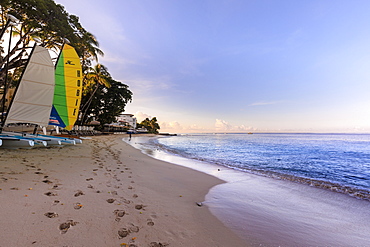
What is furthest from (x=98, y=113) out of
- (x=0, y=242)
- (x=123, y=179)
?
(x=0, y=242)

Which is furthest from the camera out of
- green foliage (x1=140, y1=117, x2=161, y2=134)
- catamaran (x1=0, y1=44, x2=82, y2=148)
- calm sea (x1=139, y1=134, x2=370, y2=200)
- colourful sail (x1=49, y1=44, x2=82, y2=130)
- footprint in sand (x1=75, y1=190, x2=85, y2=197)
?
green foliage (x1=140, y1=117, x2=161, y2=134)

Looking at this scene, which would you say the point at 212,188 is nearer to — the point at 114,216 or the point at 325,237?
the point at 325,237

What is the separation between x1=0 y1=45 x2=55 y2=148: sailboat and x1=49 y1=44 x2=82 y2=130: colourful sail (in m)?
2.62

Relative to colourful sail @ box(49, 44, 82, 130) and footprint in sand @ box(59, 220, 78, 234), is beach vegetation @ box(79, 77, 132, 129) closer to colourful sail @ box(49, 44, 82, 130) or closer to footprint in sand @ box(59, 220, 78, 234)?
colourful sail @ box(49, 44, 82, 130)

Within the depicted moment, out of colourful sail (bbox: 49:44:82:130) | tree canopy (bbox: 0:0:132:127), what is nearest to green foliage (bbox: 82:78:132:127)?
tree canopy (bbox: 0:0:132:127)

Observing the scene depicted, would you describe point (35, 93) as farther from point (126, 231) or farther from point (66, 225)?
point (126, 231)

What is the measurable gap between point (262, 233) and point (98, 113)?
46.6 meters

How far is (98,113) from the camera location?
42969 mm

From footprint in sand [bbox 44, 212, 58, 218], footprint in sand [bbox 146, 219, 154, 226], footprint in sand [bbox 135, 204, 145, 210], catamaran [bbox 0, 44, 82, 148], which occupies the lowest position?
footprint in sand [bbox 135, 204, 145, 210]

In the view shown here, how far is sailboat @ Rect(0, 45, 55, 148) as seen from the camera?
342 inches

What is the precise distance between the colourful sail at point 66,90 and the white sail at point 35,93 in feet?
8.57

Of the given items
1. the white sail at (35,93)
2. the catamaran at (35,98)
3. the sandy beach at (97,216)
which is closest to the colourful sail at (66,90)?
the catamaran at (35,98)

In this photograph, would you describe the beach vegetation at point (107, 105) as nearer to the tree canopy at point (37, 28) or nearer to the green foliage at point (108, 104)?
the green foliage at point (108, 104)

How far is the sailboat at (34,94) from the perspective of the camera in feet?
28.5
